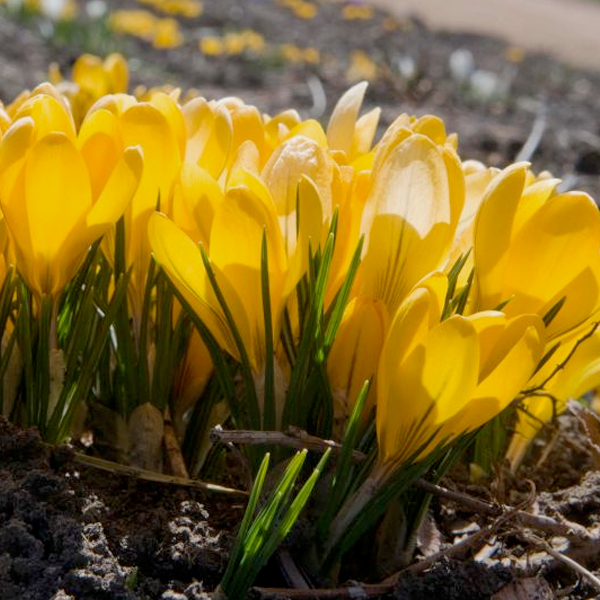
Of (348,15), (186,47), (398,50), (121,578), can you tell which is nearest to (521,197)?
(121,578)

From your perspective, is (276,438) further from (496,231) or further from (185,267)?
(496,231)

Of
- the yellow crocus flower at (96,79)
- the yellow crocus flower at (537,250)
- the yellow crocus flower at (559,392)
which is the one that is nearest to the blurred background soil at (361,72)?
the yellow crocus flower at (96,79)

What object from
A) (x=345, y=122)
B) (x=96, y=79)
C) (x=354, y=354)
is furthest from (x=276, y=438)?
(x=96, y=79)

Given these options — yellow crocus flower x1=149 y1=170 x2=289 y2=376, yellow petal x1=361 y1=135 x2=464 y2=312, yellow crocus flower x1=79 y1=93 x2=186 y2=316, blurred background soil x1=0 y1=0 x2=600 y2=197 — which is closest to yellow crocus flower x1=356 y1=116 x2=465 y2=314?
yellow petal x1=361 y1=135 x2=464 y2=312

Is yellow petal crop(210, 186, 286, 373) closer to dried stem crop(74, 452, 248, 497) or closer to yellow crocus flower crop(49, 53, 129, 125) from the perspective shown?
dried stem crop(74, 452, 248, 497)

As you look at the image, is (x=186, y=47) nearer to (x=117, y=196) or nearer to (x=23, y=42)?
(x=23, y=42)

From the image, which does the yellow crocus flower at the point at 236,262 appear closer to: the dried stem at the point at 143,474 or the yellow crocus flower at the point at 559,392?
the dried stem at the point at 143,474
